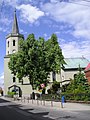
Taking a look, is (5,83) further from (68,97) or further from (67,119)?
(67,119)

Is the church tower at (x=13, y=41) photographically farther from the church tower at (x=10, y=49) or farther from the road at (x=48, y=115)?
the road at (x=48, y=115)

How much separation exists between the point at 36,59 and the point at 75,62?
107 ft

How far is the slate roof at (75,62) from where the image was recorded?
306 feet

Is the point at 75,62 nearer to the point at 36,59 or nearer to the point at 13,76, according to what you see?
the point at 13,76

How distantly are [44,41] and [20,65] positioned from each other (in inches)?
320

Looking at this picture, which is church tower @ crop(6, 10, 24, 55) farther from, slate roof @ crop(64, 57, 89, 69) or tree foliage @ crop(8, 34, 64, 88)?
tree foliage @ crop(8, 34, 64, 88)

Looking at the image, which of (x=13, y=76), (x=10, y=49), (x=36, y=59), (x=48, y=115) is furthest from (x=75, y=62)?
(x=48, y=115)

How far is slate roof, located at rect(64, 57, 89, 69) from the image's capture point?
9321 centimetres

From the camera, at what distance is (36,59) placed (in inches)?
2657

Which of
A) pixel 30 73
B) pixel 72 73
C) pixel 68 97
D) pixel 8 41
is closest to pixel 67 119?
pixel 68 97

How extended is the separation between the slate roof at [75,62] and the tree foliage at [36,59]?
23.1m

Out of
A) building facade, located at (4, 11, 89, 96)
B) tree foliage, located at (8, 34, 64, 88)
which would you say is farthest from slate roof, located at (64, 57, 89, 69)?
tree foliage, located at (8, 34, 64, 88)

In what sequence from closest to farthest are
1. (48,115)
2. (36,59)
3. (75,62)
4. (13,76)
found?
(48,115), (36,59), (75,62), (13,76)

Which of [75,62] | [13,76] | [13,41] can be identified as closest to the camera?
[75,62]
